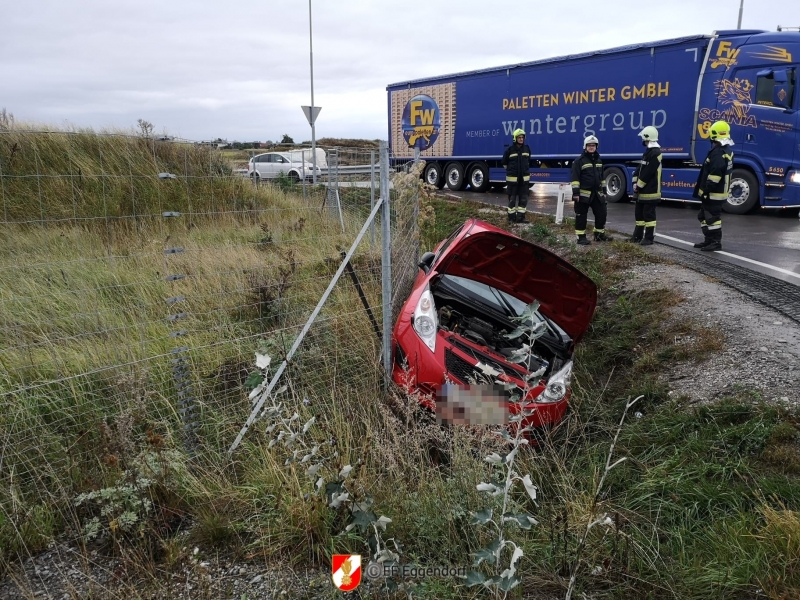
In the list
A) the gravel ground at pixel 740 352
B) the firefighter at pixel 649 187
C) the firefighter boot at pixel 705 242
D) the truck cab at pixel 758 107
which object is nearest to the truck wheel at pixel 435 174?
the truck cab at pixel 758 107

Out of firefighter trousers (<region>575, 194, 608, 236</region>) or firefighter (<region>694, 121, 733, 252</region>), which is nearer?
firefighter (<region>694, 121, 733, 252</region>)

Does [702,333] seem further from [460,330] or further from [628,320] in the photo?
[460,330]

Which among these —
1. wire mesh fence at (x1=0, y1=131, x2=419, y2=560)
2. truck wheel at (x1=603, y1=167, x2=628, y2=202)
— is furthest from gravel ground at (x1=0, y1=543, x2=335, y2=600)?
truck wheel at (x1=603, y1=167, x2=628, y2=202)

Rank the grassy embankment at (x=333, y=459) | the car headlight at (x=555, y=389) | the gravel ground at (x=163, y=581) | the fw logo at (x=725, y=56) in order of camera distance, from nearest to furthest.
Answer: the gravel ground at (x=163, y=581) < the grassy embankment at (x=333, y=459) < the car headlight at (x=555, y=389) < the fw logo at (x=725, y=56)

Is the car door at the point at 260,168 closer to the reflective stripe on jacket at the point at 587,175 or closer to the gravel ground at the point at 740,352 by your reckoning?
the gravel ground at the point at 740,352

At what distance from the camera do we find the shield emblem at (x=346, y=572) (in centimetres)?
223

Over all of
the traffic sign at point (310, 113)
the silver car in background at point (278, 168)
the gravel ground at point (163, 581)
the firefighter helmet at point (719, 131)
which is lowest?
the gravel ground at point (163, 581)

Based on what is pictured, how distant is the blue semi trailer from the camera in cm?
1178

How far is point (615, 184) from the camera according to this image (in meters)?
14.9

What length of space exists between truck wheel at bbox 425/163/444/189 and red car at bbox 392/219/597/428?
1587 cm

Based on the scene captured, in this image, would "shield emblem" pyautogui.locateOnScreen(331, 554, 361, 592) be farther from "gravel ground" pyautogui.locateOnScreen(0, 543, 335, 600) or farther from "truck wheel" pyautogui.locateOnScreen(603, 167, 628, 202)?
"truck wheel" pyautogui.locateOnScreen(603, 167, 628, 202)

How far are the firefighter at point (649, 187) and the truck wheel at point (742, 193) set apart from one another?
4.70 metres

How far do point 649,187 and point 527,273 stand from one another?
5268 mm

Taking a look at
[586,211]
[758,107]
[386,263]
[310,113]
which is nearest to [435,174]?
[310,113]
